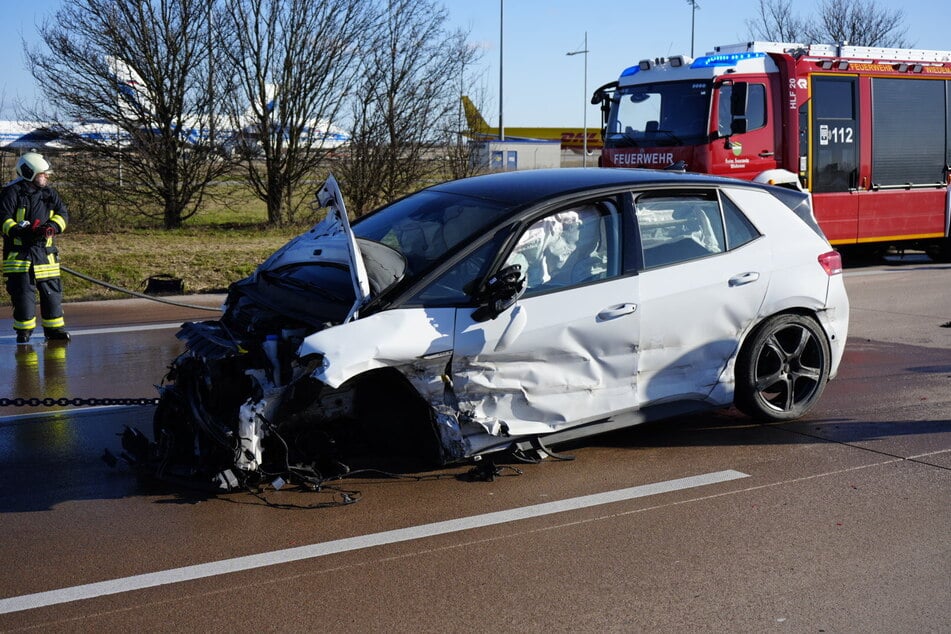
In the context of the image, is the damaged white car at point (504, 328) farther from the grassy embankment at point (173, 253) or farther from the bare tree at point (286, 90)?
the bare tree at point (286, 90)

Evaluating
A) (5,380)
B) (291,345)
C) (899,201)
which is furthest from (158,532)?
(899,201)

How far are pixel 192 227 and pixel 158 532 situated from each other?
18.1 metres

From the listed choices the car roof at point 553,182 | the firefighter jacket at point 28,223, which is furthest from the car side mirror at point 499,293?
the firefighter jacket at point 28,223

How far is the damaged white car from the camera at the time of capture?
16.7ft

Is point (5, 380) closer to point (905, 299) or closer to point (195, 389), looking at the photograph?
point (195, 389)

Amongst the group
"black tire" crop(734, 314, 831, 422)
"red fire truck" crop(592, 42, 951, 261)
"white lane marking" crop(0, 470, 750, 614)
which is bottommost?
"white lane marking" crop(0, 470, 750, 614)

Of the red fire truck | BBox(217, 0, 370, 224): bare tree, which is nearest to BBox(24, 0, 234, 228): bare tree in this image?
BBox(217, 0, 370, 224): bare tree

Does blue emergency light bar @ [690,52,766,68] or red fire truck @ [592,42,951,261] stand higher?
blue emergency light bar @ [690,52,766,68]

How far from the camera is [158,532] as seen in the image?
184 inches

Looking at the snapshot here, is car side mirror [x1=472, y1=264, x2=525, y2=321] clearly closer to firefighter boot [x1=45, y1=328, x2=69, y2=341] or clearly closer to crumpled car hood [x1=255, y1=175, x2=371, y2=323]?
crumpled car hood [x1=255, y1=175, x2=371, y2=323]

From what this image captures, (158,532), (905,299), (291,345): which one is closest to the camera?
(158,532)

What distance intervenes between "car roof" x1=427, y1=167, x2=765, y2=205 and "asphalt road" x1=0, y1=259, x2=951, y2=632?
153 cm

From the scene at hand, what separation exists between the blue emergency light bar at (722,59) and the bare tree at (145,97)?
1076 centimetres

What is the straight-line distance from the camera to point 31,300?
31.9 ft
